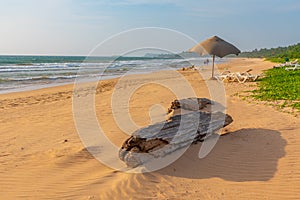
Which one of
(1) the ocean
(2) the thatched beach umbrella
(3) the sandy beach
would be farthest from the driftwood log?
(1) the ocean

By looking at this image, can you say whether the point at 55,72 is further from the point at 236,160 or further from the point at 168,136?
the point at 236,160

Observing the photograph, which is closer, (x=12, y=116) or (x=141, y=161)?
(x=141, y=161)

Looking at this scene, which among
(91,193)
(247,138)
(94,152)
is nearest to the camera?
(91,193)

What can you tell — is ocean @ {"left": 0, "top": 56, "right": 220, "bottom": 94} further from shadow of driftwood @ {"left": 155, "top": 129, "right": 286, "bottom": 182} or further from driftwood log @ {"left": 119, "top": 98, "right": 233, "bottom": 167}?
shadow of driftwood @ {"left": 155, "top": 129, "right": 286, "bottom": 182}

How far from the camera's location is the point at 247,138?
5855 mm

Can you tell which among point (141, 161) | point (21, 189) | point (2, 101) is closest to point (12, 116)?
point (2, 101)

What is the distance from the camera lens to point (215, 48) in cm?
1527

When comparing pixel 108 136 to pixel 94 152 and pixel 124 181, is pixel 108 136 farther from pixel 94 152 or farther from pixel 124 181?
pixel 124 181

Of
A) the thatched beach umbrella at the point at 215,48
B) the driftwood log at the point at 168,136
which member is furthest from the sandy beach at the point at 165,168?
the thatched beach umbrella at the point at 215,48

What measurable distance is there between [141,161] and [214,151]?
1.48m

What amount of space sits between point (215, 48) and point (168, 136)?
11.4 meters

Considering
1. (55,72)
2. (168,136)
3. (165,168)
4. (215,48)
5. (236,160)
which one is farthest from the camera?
(55,72)

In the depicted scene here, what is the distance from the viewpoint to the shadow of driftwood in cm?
445

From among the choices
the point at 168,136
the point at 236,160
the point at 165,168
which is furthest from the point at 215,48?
the point at 165,168
